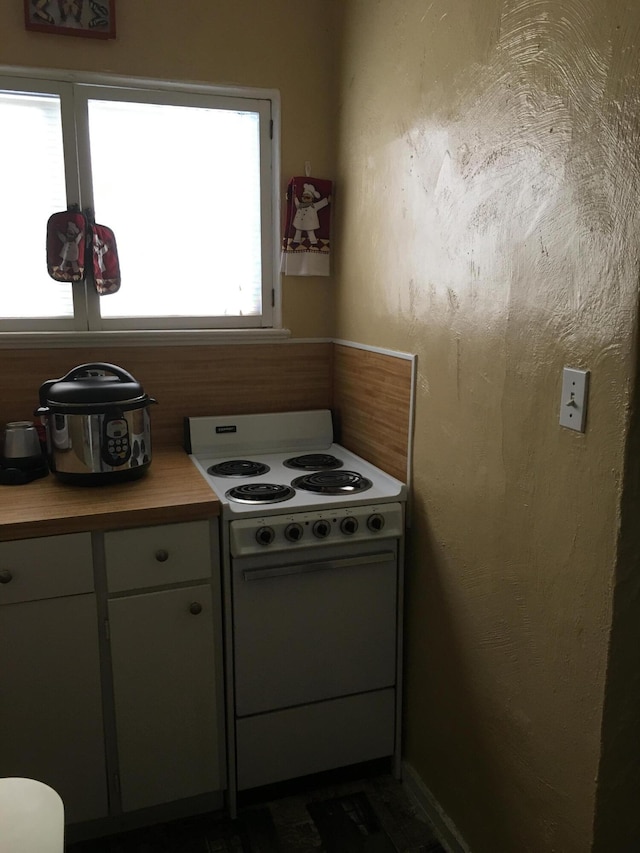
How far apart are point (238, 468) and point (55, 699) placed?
0.86 metres

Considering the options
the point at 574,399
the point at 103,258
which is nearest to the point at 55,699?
the point at 103,258

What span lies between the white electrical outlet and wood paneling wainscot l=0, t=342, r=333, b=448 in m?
1.40

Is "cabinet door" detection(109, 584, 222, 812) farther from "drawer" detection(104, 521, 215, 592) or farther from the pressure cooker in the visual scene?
the pressure cooker

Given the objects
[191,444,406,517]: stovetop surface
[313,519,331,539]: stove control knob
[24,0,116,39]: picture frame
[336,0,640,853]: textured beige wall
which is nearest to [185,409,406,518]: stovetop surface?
[191,444,406,517]: stovetop surface

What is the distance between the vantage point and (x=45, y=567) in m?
1.76

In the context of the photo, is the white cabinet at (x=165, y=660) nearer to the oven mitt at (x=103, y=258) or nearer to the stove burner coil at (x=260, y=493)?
the stove burner coil at (x=260, y=493)

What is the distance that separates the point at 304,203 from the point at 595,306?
4.80 ft

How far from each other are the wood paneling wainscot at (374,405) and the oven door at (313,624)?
1.05 feet

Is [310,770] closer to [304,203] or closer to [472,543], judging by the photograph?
[472,543]

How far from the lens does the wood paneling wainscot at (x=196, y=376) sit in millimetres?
2316

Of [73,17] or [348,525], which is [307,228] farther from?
[348,525]

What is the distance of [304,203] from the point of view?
2.48 metres

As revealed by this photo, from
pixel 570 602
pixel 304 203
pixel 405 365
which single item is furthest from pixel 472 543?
pixel 304 203

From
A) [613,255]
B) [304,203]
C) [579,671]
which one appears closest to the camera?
[613,255]
